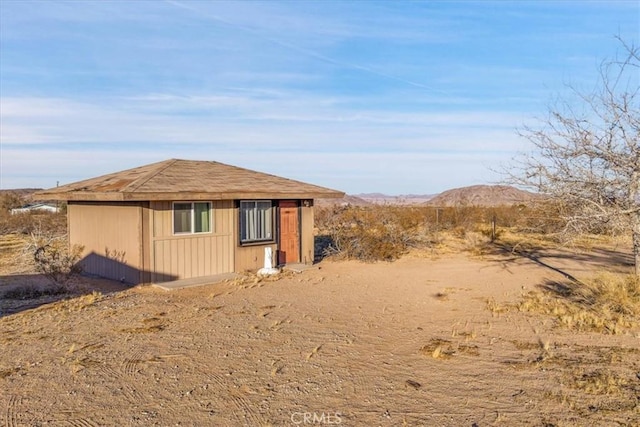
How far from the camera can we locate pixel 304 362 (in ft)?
21.1

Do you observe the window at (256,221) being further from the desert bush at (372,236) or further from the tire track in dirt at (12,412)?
the tire track in dirt at (12,412)

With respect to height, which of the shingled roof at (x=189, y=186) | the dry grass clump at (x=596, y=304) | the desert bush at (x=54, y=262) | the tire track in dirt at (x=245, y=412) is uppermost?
the shingled roof at (x=189, y=186)

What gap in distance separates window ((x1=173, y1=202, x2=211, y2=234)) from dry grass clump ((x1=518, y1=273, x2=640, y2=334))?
303 inches

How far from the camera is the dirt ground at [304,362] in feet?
16.0

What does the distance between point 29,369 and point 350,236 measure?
1218 centimetres

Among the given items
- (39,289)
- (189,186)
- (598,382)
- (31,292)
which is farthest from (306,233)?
(598,382)

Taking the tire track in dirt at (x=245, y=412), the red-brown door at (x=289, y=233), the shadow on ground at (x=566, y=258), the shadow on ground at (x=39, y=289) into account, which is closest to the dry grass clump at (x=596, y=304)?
the shadow on ground at (x=566, y=258)

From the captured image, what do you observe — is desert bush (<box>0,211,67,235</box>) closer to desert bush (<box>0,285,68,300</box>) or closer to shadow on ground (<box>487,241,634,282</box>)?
desert bush (<box>0,285,68,300</box>)

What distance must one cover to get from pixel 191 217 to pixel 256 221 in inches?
84.0

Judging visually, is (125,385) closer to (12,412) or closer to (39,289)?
(12,412)

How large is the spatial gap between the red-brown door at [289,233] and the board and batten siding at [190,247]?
1865 millimetres

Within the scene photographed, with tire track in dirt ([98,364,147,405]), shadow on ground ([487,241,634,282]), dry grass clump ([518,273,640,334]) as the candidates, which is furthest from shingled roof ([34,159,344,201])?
dry grass clump ([518,273,640,334])

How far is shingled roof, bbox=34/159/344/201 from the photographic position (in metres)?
11.4

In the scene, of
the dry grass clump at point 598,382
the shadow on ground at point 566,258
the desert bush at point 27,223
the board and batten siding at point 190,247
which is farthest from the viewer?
the desert bush at point 27,223
